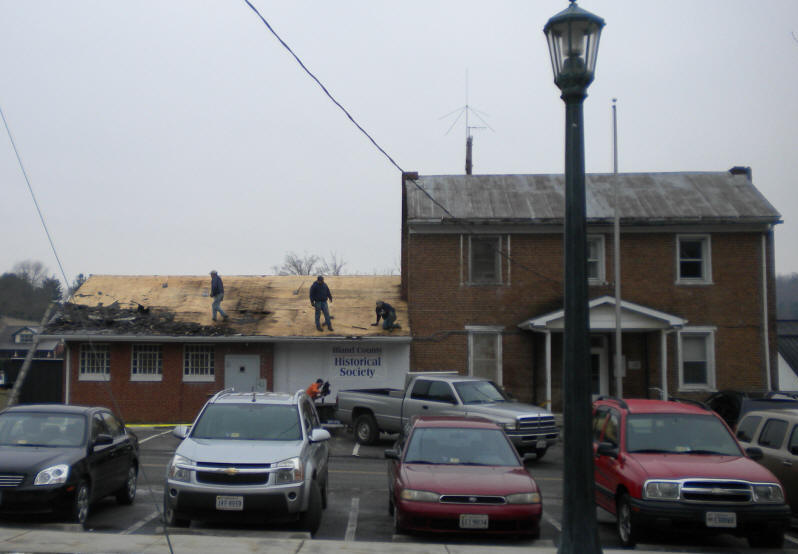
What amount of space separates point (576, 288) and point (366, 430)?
1495 centimetres

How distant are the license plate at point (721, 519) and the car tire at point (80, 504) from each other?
7694mm

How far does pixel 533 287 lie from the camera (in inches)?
1017

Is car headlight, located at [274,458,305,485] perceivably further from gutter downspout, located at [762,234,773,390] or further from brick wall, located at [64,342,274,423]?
gutter downspout, located at [762,234,773,390]

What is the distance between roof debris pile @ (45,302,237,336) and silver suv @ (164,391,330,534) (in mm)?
14988

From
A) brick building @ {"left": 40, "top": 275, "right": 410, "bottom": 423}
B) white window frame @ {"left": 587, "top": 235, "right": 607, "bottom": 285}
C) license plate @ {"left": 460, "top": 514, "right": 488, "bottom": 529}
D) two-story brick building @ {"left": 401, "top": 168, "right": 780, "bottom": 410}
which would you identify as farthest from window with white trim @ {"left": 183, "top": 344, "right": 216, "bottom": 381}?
license plate @ {"left": 460, "top": 514, "right": 488, "bottom": 529}

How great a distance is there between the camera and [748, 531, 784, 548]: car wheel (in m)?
9.15

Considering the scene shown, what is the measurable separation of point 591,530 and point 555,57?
12.9 feet

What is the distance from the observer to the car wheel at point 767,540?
9.15 metres

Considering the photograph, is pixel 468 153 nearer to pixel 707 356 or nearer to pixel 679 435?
pixel 707 356

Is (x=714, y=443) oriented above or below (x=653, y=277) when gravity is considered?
below

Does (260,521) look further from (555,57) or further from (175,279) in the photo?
(175,279)

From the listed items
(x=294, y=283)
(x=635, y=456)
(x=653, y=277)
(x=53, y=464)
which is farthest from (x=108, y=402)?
(x=635, y=456)

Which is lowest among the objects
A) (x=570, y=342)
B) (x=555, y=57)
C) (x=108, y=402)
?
(x=108, y=402)

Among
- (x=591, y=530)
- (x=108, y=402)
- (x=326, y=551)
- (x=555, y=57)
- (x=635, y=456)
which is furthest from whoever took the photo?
(x=108, y=402)
